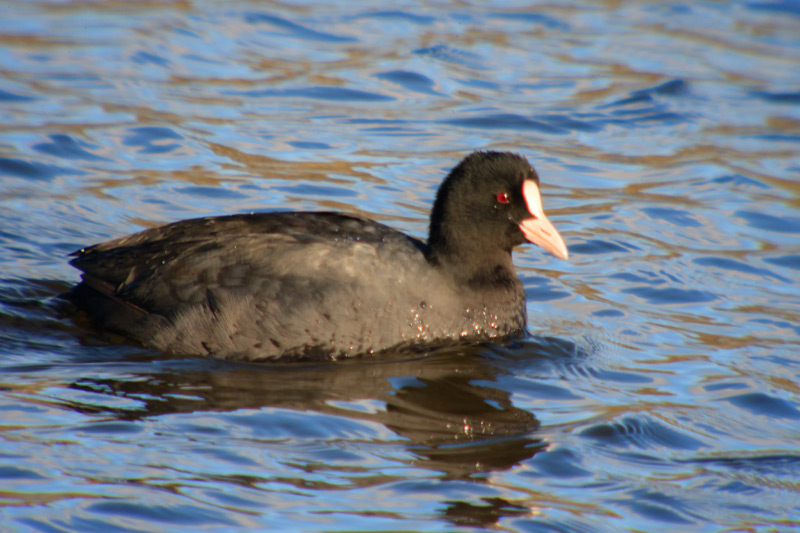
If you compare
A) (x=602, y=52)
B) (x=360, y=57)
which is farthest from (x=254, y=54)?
(x=602, y=52)

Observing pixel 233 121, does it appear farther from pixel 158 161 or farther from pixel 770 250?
pixel 770 250

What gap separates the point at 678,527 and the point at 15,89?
306 inches

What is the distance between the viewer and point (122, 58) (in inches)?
432

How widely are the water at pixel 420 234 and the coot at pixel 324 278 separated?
16 cm

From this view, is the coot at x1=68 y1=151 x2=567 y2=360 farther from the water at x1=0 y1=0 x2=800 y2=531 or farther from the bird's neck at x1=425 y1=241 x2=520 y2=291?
the water at x1=0 y1=0 x2=800 y2=531

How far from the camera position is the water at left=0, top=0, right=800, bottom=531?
4.54 meters

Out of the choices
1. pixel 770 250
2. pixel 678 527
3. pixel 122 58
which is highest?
pixel 122 58

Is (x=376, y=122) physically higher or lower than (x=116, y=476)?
higher

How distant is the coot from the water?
6.5 inches

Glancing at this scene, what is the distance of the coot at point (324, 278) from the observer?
19.1ft

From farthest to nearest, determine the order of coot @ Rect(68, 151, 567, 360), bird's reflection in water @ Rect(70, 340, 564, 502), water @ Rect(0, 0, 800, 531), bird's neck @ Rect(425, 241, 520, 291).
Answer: bird's neck @ Rect(425, 241, 520, 291)
coot @ Rect(68, 151, 567, 360)
bird's reflection in water @ Rect(70, 340, 564, 502)
water @ Rect(0, 0, 800, 531)

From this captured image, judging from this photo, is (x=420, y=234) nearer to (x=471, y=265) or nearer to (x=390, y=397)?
(x=471, y=265)

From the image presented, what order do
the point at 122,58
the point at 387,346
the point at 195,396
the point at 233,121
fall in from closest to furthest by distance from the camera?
the point at 195,396
the point at 387,346
the point at 233,121
the point at 122,58

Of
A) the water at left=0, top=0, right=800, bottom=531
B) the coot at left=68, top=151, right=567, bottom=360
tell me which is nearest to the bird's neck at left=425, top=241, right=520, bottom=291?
the coot at left=68, top=151, right=567, bottom=360
